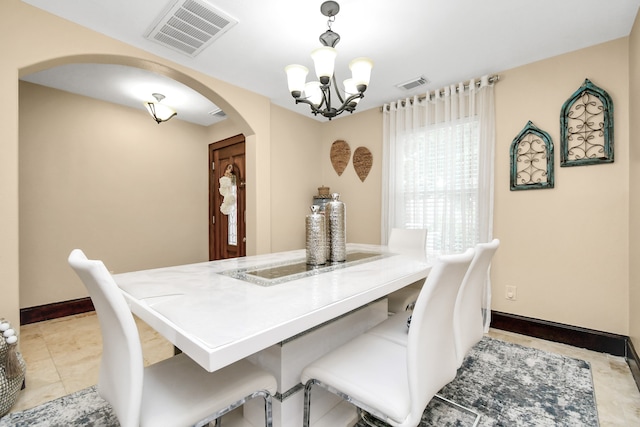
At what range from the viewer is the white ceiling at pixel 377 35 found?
1985 millimetres

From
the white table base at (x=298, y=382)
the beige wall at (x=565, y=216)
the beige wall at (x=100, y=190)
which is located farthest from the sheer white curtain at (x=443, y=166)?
the beige wall at (x=100, y=190)

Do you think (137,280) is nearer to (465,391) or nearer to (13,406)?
(13,406)

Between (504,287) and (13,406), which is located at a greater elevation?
(504,287)

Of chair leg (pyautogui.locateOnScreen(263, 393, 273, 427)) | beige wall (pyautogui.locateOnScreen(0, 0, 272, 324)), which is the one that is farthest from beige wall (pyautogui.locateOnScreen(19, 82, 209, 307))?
chair leg (pyautogui.locateOnScreen(263, 393, 273, 427))

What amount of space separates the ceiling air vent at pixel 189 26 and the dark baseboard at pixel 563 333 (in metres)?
3.48

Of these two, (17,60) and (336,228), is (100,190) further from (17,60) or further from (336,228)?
(336,228)

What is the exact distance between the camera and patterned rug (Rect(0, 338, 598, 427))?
62.8 inches

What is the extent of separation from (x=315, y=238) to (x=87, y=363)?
2.04m

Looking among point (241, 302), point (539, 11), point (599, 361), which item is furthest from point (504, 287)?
point (241, 302)

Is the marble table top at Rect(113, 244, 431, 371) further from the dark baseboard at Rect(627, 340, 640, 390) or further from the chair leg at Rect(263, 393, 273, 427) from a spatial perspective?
the dark baseboard at Rect(627, 340, 640, 390)

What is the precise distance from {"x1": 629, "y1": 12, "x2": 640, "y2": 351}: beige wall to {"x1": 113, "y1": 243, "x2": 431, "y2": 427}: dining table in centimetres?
152

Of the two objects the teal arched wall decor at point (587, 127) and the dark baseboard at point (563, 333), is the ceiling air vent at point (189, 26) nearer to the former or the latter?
the teal arched wall decor at point (587, 127)

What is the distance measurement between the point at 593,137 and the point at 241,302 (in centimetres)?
302

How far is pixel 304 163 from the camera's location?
421 centimetres
